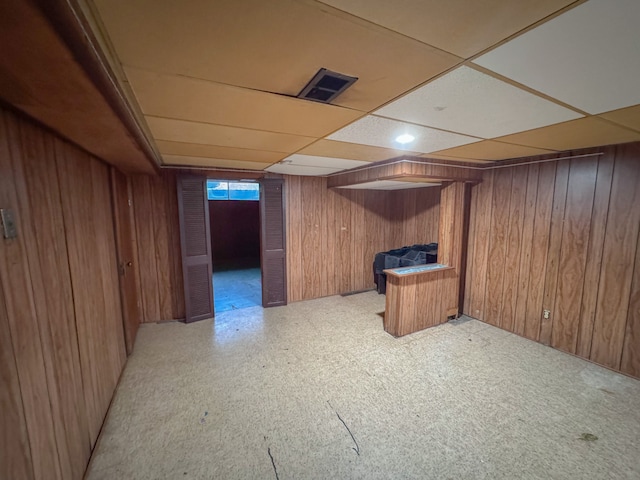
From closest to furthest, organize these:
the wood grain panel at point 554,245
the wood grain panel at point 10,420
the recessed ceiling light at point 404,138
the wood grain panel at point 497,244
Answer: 1. the wood grain panel at point 10,420
2. the recessed ceiling light at point 404,138
3. the wood grain panel at point 554,245
4. the wood grain panel at point 497,244

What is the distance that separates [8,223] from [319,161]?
8.32 ft

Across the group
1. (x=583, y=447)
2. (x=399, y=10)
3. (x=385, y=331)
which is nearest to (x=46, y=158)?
(x=399, y=10)

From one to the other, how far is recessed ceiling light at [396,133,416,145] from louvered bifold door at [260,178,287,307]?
2.26m

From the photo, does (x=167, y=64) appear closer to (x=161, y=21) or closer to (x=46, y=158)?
(x=161, y=21)

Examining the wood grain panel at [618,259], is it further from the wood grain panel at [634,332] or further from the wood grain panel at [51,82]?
the wood grain panel at [51,82]

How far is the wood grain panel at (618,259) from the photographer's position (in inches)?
95.6

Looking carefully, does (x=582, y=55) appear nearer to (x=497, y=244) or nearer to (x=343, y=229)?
(x=497, y=244)

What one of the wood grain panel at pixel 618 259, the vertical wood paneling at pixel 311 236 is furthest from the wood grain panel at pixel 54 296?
the wood grain panel at pixel 618 259

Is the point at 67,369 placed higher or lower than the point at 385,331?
higher

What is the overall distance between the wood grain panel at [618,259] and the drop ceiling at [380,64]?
663 millimetres

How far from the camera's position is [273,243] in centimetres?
414

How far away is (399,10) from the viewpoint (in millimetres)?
764

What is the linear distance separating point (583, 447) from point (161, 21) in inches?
124

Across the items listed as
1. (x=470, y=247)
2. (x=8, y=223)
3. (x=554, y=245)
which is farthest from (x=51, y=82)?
(x=470, y=247)
